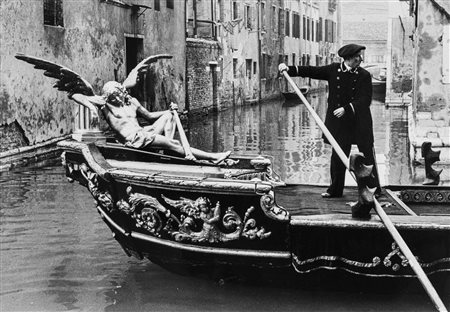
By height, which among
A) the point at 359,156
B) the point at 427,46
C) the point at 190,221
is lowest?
the point at 190,221

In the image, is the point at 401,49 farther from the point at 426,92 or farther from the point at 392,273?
the point at 392,273

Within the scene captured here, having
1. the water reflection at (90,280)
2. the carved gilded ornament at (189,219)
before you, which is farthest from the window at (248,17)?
the carved gilded ornament at (189,219)

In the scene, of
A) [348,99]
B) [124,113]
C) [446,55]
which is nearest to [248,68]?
[446,55]

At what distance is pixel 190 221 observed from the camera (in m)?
5.12

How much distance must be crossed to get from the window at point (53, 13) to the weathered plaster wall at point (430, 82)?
6.34 metres

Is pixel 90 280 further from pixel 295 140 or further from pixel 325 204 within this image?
pixel 295 140

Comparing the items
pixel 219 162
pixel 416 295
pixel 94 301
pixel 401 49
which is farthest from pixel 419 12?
pixel 401 49

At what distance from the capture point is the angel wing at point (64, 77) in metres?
6.21

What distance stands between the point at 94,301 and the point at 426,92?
7669 mm

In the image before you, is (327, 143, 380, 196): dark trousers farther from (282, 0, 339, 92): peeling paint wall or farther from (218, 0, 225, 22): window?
(282, 0, 339, 92): peeling paint wall

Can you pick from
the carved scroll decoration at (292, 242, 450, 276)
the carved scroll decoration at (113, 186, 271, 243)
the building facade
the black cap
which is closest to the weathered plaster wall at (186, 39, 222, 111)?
the building facade

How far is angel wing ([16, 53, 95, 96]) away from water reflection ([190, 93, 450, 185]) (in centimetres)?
374

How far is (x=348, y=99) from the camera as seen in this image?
21.0 ft

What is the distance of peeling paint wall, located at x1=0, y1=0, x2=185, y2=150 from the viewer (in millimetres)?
12281
